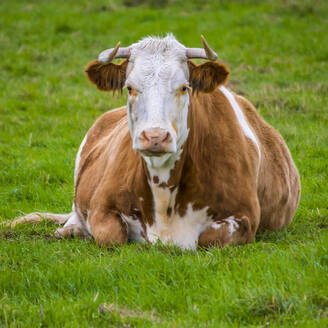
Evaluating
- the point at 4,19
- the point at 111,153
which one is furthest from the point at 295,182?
the point at 4,19

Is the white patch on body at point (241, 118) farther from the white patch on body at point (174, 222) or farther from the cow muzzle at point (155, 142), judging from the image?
the cow muzzle at point (155, 142)

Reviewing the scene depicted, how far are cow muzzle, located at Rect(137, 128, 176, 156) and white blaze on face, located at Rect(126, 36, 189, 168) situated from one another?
0.02m

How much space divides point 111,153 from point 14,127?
470 cm

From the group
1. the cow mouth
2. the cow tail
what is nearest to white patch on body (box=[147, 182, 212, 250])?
the cow mouth

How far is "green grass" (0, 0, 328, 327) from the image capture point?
13.4 ft

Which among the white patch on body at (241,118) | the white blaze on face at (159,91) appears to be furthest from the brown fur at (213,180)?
the white blaze on face at (159,91)

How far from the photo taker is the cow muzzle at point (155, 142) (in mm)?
4750

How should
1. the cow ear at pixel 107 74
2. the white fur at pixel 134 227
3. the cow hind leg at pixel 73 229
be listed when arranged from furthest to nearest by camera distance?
the cow hind leg at pixel 73 229 → the white fur at pixel 134 227 → the cow ear at pixel 107 74

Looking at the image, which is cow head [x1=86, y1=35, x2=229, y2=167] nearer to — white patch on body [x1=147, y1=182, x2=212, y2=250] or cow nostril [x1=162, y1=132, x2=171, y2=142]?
cow nostril [x1=162, y1=132, x2=171, y2=142]

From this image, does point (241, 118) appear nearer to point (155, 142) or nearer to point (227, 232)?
point (227, 232)

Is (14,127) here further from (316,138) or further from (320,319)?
(320,319)

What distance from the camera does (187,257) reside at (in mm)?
4973

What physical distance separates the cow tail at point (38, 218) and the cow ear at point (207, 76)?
238cm

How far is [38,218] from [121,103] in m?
5.31
